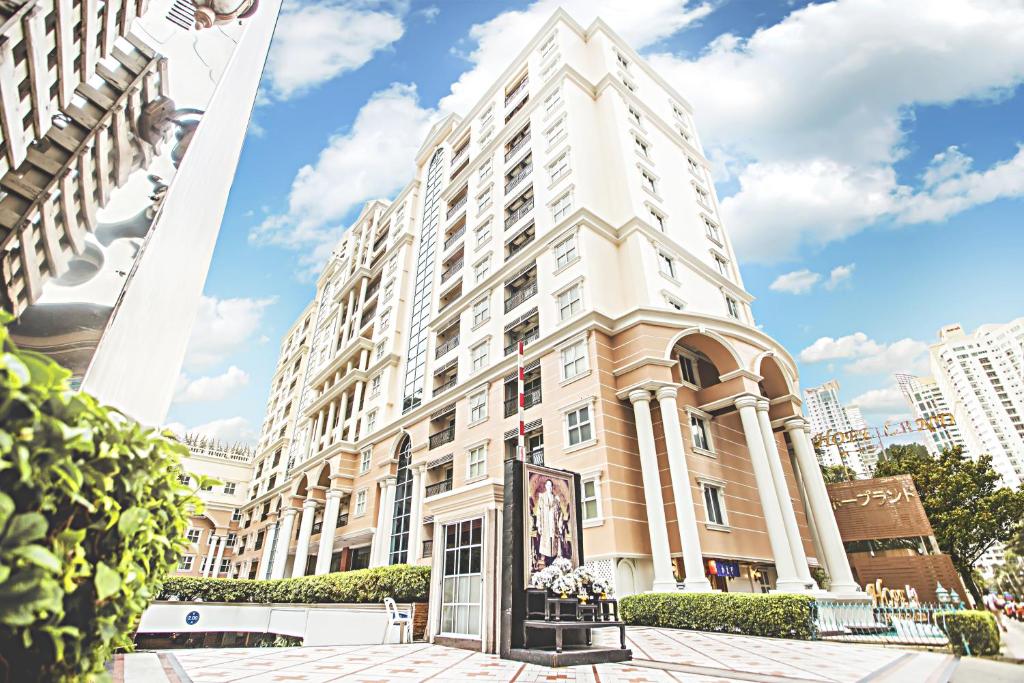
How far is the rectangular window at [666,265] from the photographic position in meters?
20.9

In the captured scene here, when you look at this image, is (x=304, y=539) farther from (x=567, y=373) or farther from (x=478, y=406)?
(x=567, y=373)

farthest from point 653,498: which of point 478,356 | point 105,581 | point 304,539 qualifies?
point 304,539

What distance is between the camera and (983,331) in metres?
52.8

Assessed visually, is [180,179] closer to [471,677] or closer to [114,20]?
[114,20]

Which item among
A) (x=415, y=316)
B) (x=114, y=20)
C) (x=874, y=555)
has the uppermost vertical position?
(x=415, y=316)

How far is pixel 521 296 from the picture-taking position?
22828 mm

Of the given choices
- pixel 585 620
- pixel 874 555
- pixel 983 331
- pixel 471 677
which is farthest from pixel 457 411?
pixel 983 331

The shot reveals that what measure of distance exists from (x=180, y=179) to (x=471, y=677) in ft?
21.8

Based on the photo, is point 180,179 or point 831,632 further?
point 831,632

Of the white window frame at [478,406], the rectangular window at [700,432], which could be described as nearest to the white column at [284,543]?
the white window frame at [478,406]

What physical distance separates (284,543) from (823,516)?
3151 cm

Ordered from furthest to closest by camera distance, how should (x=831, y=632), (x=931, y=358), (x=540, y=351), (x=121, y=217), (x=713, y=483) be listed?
1. (x=931, y=358)
2. (x=540, y=351)
3. (x=713, y=483)
4. (x=831, y=632)
5. (x=121, y=217)

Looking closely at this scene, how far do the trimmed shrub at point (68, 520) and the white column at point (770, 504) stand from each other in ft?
53.0

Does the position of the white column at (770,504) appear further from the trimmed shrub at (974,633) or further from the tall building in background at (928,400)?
the tall building in background at (928,400)
